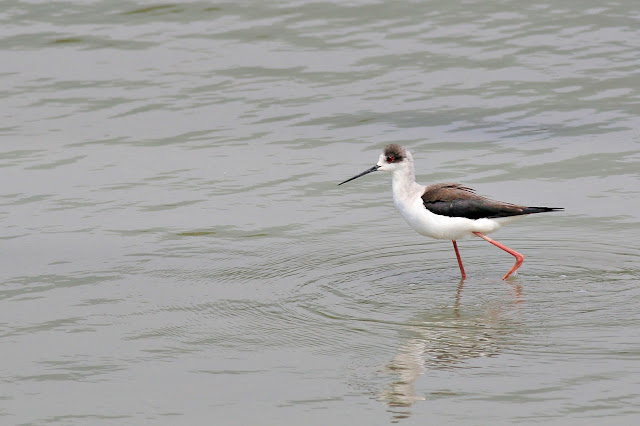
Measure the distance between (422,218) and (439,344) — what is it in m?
1.91

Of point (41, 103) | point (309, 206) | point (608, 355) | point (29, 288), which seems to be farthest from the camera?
point (41, 103)

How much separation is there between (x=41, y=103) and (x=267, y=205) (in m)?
4.74

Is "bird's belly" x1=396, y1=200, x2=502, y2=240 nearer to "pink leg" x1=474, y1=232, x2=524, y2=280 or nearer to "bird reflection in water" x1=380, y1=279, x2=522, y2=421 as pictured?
"pink leg" x1=474, y1=232, x2=524, y2=280

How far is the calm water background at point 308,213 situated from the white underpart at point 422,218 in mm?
306

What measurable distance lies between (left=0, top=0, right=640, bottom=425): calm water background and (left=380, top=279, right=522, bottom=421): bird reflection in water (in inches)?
0.8

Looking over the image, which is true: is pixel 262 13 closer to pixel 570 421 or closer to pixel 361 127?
pixel 361 127

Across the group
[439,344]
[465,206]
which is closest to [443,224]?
[465,206]

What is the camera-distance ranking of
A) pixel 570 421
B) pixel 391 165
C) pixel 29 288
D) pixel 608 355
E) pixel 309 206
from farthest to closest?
1. pixel 309 206
2. pixel 391 165
3. pixel 29 288
4. pixel 608 355
5. pixel 570 421

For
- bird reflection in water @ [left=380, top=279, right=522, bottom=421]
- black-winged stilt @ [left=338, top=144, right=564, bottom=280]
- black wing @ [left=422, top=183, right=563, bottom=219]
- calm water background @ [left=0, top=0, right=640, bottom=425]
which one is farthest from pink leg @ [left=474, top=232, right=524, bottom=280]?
bird reflection in water @ [left=380, top=279, right=522, bottom=421]

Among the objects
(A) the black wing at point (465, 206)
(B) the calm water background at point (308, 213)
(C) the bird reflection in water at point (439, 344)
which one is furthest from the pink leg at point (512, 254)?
(C) the bird reflection in water at point (439, 344)

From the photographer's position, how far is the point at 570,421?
17.7 ft

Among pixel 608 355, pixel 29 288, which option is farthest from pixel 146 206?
pixel 608 355

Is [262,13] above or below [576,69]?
above

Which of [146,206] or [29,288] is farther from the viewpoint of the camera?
[146,206]
